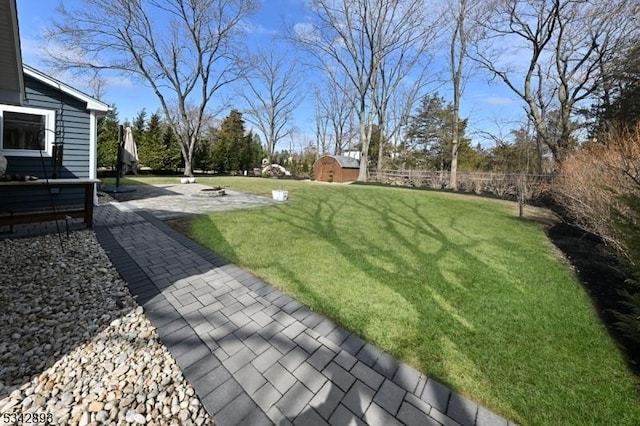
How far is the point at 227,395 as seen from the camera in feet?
5.82

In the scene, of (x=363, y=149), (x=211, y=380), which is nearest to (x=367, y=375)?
(x=211, y=380)

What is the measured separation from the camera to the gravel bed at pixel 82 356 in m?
1.62

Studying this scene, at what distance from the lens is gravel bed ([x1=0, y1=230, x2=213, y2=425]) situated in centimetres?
162

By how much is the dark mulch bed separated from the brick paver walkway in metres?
2.06

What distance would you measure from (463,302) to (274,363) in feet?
7.74

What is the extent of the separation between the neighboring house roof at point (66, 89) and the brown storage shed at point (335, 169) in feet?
63.6

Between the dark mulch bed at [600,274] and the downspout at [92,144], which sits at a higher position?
the downspout at [92,144]

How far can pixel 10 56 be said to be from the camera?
3820 mm

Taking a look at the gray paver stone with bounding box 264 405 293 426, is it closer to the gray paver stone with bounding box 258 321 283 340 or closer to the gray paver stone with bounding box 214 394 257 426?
the gray paver stone with bounding box 214 394 257 426

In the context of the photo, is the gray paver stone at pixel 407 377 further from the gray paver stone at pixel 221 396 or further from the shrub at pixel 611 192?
the shrub at pixel 611 192

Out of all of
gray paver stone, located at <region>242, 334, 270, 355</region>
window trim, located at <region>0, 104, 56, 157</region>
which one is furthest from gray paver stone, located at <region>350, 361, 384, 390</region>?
window trim, located at <region>0, 104, 56, 157</region>

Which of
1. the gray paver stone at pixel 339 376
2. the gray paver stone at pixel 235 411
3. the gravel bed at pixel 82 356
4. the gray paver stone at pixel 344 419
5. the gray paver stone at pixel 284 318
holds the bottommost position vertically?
the gravel bed at pixel 82 356

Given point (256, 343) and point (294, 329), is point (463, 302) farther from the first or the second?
point (256, 343)

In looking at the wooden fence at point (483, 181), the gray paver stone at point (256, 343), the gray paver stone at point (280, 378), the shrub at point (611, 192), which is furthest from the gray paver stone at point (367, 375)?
the wooden fence at point (483, 181)
